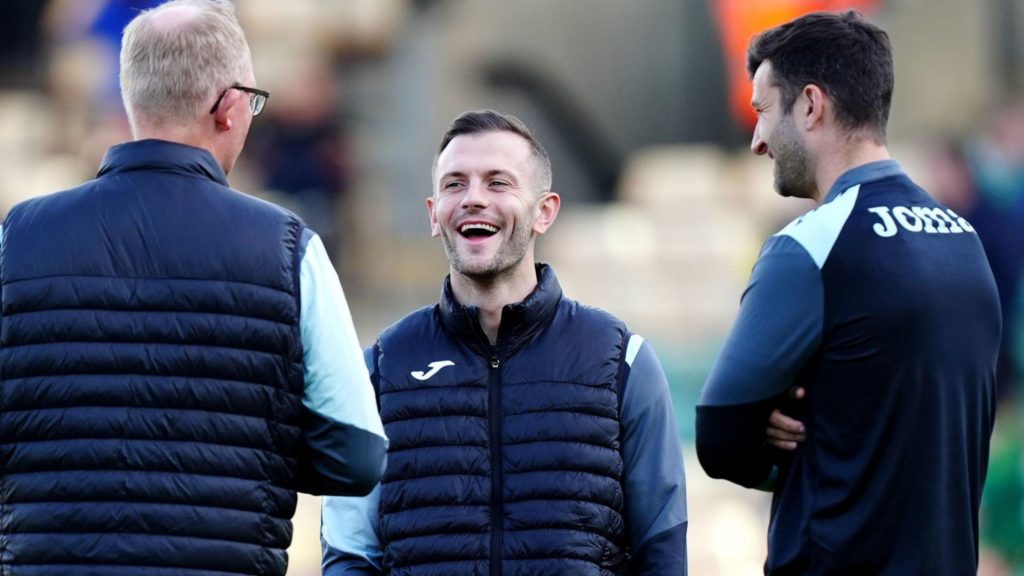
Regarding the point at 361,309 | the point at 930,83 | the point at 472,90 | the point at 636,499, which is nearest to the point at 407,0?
the point at 472,90

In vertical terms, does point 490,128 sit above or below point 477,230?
above

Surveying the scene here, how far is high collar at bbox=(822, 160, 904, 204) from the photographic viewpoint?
2.93 m

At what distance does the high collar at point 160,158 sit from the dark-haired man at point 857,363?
872mm

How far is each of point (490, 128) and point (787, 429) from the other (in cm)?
75

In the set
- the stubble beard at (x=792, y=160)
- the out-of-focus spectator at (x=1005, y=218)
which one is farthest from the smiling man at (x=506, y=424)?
the out-of-focus spectator at (x=1005, y=218)

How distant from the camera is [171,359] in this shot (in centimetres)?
261

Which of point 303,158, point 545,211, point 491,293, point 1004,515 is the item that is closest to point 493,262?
point 491,293

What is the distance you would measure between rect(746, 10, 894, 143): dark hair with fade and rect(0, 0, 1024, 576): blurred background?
18.3ft

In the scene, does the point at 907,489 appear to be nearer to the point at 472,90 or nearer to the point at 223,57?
the point at 223,57

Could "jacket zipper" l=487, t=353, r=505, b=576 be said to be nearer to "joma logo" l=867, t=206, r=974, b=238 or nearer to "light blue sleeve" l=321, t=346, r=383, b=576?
"light blue sleeve" l=321, t=346, r=383, b=576

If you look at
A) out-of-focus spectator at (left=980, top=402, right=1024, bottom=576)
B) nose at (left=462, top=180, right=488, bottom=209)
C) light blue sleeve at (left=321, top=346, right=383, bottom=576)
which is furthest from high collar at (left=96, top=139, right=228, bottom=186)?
out-of-focus spectator at (left=980, top=402, right=1024, bottom=576)

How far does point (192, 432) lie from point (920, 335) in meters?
1.13

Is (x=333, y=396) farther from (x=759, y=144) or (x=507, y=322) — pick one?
(x=759, y=144)

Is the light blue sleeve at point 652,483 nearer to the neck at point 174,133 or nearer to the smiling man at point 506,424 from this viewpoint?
the smiling man at point 506,424
